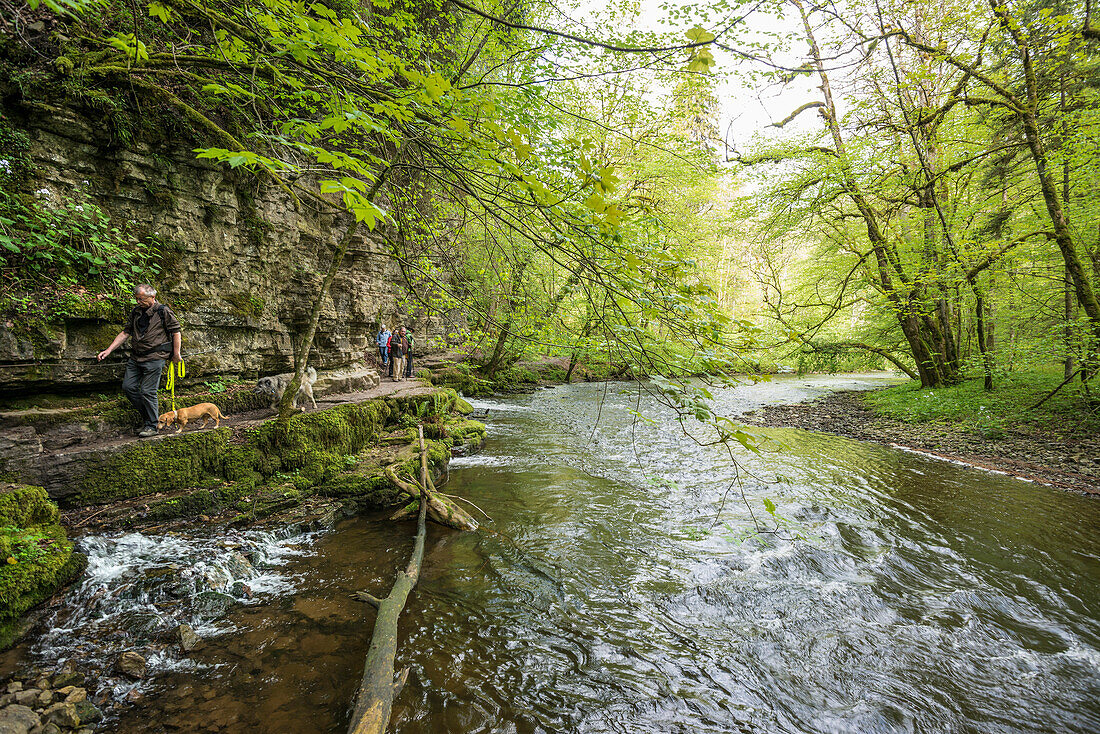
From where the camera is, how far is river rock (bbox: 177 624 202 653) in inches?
135

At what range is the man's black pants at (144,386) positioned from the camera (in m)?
5.39

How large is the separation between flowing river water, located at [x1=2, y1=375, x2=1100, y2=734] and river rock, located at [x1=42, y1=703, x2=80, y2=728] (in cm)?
Result: 18

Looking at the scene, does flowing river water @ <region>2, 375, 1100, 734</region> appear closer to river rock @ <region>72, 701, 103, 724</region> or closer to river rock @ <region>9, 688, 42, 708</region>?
river rock @ <region>72, 701, 103, 724</region>

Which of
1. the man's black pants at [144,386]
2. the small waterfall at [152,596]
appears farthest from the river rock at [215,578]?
the man's black pants at [144,386]

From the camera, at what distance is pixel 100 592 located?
12.4 feet

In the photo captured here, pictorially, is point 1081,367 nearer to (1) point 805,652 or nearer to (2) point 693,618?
(1) point 805,652

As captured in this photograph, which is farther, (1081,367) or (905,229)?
(905,229)

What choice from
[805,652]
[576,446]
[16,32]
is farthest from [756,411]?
[16,32]

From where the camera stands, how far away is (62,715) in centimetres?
265

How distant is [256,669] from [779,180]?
15458 millimetres

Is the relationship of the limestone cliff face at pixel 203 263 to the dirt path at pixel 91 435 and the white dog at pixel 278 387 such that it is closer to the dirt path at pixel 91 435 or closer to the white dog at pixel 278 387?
the white dog at pixel 278 387

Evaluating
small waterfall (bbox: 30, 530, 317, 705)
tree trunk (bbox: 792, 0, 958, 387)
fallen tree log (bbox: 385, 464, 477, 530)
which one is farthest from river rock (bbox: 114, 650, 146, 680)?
tree trunk (bbox: 792, 0, 958, 387)

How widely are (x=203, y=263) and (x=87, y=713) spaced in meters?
6.41

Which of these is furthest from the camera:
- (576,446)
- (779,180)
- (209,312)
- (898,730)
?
(779,180)
